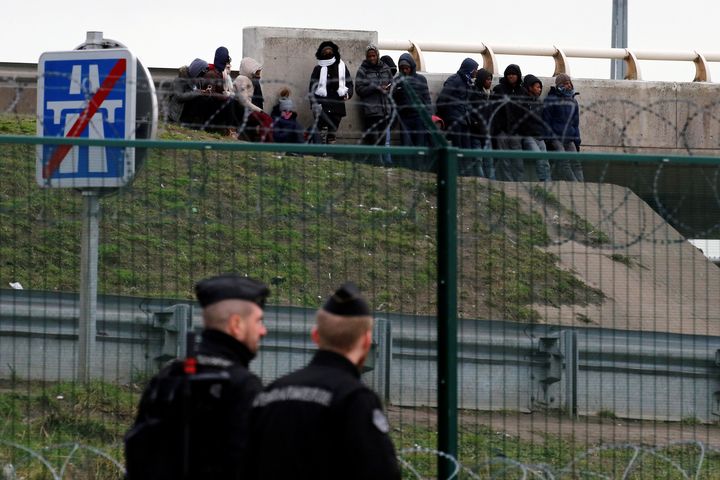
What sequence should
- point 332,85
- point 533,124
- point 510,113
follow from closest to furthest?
point 510,113 < point 533,124 < point 332,85

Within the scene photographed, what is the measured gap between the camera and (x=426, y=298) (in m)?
7.81

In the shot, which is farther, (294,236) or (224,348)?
(294,236)

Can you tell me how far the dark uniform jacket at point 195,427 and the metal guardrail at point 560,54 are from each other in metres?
14.4

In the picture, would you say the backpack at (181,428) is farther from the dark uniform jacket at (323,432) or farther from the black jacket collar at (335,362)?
the black jacket collar at (335,362)

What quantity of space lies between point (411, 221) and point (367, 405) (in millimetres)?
2900

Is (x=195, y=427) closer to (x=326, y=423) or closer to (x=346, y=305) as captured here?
(x=326, y=423)

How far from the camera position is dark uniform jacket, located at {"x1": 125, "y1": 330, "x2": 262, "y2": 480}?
514cm

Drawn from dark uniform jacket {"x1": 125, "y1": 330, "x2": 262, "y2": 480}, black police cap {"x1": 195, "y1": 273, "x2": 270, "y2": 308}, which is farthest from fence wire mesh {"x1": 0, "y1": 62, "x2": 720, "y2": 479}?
dark uniform jacket {"x1": 125, "y1": 330, "x2": 262, "y2": 480}

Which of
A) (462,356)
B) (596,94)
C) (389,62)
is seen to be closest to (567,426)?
(462,356)

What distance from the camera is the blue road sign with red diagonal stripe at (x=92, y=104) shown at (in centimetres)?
751

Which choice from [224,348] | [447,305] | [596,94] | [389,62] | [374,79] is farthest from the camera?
[596,94]

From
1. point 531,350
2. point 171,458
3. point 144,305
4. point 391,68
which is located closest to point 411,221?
point 531,350

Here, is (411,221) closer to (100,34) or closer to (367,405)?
(100,34)

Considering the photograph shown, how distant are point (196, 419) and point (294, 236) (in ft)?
8.46
